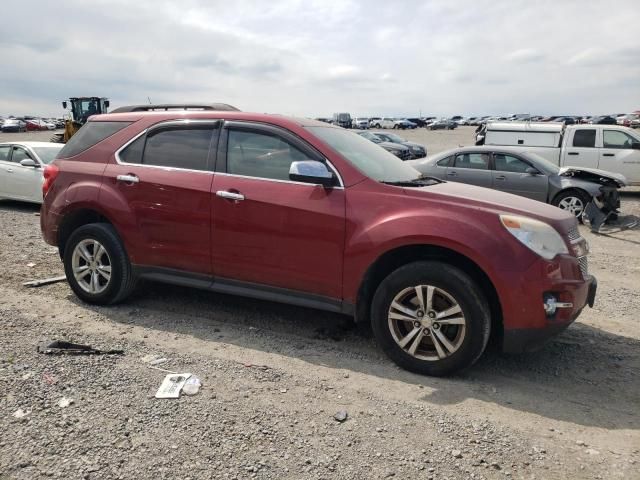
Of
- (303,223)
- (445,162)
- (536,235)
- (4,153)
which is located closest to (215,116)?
(303,223)

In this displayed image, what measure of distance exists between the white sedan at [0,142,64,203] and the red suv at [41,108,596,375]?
664 centimetres

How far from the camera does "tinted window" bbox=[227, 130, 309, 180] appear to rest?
165 inches

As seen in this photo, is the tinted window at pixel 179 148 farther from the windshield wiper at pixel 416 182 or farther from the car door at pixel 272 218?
the windshield wiper at pixel 416 182

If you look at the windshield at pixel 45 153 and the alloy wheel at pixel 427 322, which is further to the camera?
the windshield at pixel 45 153

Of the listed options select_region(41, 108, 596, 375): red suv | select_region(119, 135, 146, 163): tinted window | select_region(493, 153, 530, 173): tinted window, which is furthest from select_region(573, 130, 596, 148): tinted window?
select_region(119, 135, 146, 163): tinted window

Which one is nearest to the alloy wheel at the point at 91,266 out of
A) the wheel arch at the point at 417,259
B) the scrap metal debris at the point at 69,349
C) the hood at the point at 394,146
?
the scrap metal debris at the point at 69,349

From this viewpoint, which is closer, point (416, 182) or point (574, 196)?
point (416, 182)

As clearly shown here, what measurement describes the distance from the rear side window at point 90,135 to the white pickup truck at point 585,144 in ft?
38.3

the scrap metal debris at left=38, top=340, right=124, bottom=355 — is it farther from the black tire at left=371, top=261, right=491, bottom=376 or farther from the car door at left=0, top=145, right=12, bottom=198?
the car door at left=0, top=145, right=12, bottom=198

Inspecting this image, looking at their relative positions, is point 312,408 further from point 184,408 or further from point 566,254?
point 566,254

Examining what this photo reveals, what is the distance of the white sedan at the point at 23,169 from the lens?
10.9 metres

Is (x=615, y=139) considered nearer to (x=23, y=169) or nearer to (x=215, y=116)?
(x=215, y=116)

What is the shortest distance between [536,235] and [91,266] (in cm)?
389

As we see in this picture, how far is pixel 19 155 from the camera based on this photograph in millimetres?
11320
